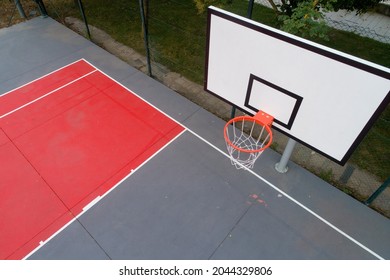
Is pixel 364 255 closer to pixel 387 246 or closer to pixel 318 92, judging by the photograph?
pixel 387 246

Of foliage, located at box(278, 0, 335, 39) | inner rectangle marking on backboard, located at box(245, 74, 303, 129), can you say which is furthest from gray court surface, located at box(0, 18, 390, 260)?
foliage, located at box(278, 0, 335, 39)

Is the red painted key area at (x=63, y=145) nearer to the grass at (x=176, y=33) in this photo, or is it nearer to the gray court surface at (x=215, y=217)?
the gray court surface at (x=215, y=217)

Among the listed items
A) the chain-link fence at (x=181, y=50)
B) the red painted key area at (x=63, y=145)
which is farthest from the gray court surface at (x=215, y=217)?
the chain-link fence at (x=181, y=50)

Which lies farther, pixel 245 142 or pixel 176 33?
pixel 176 33

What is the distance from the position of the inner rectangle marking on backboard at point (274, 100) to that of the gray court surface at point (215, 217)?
1.65 m

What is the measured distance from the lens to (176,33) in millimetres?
10148

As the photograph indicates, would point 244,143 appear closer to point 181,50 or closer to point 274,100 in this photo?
point 274,100

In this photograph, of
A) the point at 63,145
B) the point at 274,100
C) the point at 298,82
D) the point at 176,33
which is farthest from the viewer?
the point at 176,33

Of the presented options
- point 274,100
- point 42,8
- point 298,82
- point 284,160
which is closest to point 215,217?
point 284,160

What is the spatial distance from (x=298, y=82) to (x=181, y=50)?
19.5 feet

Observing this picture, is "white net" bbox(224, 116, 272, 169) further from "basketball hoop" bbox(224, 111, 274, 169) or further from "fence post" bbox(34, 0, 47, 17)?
"fence post" bbox(34, 0, 47, 17)

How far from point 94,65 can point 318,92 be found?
716 centimetres

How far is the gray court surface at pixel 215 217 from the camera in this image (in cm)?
488

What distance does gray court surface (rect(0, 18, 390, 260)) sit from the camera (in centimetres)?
488
